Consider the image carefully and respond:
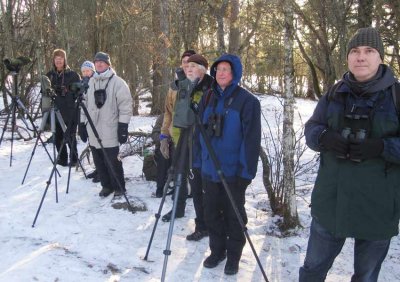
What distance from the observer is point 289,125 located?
4.38 m

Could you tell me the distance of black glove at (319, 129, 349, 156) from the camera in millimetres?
2229

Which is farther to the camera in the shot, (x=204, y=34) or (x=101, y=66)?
(x=204, y=34)

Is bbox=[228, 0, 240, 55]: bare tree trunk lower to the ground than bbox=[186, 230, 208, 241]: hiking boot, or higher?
higher

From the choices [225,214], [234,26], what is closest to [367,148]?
[225,214]

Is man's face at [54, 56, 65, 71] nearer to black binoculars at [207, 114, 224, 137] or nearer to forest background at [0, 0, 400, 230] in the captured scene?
forest background at [0, 0, 400, 230]

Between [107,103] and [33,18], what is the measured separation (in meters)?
5.85

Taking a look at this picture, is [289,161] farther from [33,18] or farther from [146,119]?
[146,119]

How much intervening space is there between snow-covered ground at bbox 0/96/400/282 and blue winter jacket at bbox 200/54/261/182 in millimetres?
992

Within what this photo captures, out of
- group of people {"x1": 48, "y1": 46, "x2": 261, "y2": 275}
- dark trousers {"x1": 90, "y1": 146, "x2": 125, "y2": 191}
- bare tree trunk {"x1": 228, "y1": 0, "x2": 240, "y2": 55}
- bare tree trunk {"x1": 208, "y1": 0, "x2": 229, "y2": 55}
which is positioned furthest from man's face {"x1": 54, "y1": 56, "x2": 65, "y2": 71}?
group of people {"x1": 48, "y1": 46, "x2": 261, "y2": 275}

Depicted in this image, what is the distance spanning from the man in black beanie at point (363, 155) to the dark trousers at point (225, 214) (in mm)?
1024

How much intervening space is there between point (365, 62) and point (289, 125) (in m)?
2.13

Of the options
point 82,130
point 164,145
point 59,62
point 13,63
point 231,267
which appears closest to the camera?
point 231,267

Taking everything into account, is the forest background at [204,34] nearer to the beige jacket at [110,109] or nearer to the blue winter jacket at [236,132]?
the blue winter jacket at [236,132]

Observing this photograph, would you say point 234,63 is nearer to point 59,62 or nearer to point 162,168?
point 162,168
